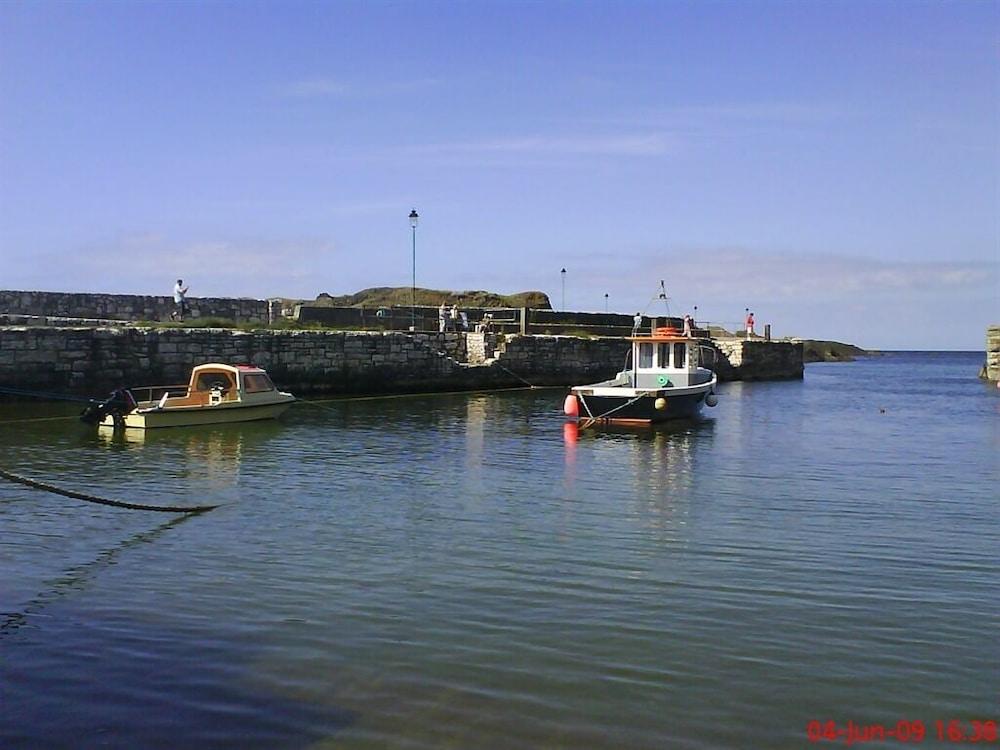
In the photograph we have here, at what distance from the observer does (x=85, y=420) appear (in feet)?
65.0

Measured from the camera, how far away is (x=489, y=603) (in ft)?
24.9

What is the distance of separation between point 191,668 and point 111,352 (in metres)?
19.6

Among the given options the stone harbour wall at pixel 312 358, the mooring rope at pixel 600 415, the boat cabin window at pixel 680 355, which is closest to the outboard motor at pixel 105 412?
the stone harbour wall at pixel 312 358

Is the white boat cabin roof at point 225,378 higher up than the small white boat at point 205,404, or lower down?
higher up

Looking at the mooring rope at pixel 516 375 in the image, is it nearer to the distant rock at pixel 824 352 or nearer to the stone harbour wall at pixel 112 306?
the stone harbour wall at pixel 112 306

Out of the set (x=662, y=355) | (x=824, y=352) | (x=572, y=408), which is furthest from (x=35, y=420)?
(x=824, y=352)

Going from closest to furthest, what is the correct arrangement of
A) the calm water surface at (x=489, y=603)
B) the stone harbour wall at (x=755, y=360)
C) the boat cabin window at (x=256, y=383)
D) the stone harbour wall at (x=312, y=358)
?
the calm water surface at (x=489, y=603) < the boat cabin window at (x=256, y=383) < the stone harbour wall at (x=312, y=358) < the stone harbour wall at (x=755, y=360)

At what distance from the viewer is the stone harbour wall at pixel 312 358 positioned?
22766 mm

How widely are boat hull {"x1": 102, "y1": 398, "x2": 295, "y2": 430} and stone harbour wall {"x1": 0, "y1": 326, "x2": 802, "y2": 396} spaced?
13.9ft

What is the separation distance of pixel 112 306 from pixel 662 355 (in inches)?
658

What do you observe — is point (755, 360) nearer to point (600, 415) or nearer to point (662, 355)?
point (662, 355)

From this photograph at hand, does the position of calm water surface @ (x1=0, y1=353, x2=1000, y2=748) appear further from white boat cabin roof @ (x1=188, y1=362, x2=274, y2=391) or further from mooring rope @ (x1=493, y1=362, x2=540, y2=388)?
mooring rope @ (x1=493, y1=362, x2=540, y2=388)

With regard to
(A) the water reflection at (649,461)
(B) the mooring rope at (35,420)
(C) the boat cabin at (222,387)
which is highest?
(C) the boat cabin at (222,387)

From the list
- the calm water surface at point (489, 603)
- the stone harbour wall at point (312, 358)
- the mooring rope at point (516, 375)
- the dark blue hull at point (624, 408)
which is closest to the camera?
the calm water surface at point (489, 603)
